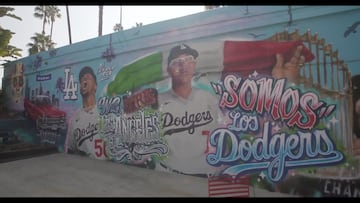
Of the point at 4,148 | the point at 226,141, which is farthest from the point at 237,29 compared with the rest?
the point at 4,148

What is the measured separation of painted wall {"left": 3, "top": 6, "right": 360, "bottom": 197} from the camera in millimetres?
6891

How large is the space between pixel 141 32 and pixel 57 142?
5730 mm

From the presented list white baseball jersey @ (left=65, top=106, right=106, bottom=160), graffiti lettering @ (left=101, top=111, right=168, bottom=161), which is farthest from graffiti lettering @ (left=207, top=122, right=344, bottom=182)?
white baseball jersey @ (left=65, top=106, right=106, bottom=160)

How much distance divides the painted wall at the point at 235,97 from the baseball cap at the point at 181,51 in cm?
3

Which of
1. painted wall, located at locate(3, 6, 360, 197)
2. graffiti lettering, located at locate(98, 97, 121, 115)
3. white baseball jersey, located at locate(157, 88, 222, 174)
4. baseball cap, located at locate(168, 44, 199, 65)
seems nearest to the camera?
painted wall, located at locate(3, 6, 360, 197)

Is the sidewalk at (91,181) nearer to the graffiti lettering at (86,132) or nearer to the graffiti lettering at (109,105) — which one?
the graffiti lettering at (86,132)

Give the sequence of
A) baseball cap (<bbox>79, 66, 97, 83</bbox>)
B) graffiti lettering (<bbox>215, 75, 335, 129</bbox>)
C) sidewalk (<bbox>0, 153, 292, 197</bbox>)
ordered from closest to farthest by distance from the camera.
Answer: graffiti lettering (<bbox>215, 75, 335, 129</bbox>) < sidewalk (<bbox>0, 153, 292, 197</bbox>) < baseball cap (<bbox>79, 66, 97, 83</bbox>)

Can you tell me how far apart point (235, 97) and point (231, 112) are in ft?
1.20

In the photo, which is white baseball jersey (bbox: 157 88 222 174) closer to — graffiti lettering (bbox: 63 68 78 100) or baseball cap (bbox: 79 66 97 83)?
baseball cap (bbox: 79 66 97 83)

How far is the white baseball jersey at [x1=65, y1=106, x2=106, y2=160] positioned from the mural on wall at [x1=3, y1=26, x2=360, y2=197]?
51 mm

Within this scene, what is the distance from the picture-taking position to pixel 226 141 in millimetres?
8188

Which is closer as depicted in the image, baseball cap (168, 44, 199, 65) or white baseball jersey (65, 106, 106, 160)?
baseball cap (168, 44, 199, 65)

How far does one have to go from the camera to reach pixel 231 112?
26.7ft
